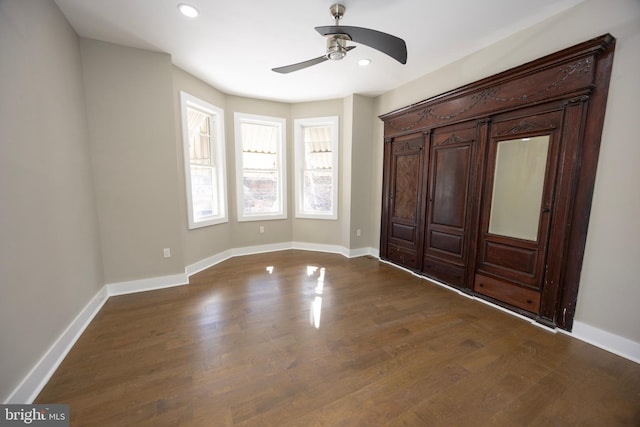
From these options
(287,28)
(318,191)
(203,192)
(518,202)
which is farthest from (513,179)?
(203,192)

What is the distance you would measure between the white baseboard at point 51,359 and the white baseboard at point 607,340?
4.02m

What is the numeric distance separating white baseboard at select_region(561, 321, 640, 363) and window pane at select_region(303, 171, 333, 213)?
3402 millimetres

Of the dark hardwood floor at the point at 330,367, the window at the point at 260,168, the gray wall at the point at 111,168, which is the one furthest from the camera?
the window at the point at 260,168

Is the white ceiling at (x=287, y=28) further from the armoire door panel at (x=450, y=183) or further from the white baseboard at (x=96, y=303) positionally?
the white baseboard at (x=96, y=303)

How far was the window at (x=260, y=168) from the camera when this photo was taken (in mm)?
4238

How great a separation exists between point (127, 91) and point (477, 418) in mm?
4148

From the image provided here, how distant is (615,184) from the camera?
1.87m

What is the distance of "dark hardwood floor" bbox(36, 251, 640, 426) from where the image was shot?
140 centimetres

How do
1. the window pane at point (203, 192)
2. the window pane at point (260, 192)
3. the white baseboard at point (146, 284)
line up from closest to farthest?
the white baseboard at point (146, 284)
the window pane at point (203, 192)
the window pane at point (260, 192)

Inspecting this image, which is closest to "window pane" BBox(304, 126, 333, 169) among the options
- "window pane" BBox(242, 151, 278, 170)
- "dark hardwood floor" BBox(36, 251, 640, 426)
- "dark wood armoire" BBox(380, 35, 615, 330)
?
"window pane" BBox(242, 151, 278, 170)

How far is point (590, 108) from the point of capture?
77.1 inches

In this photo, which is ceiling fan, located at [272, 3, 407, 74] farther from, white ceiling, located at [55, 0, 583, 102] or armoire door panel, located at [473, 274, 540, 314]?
armoire door panel, located at [473, 274, 540, 314]

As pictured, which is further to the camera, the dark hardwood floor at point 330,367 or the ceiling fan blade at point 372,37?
the ceiling fan blade at point 372,37

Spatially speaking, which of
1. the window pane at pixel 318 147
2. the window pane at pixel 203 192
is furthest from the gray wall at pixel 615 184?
the window pane at pixel 203 192
